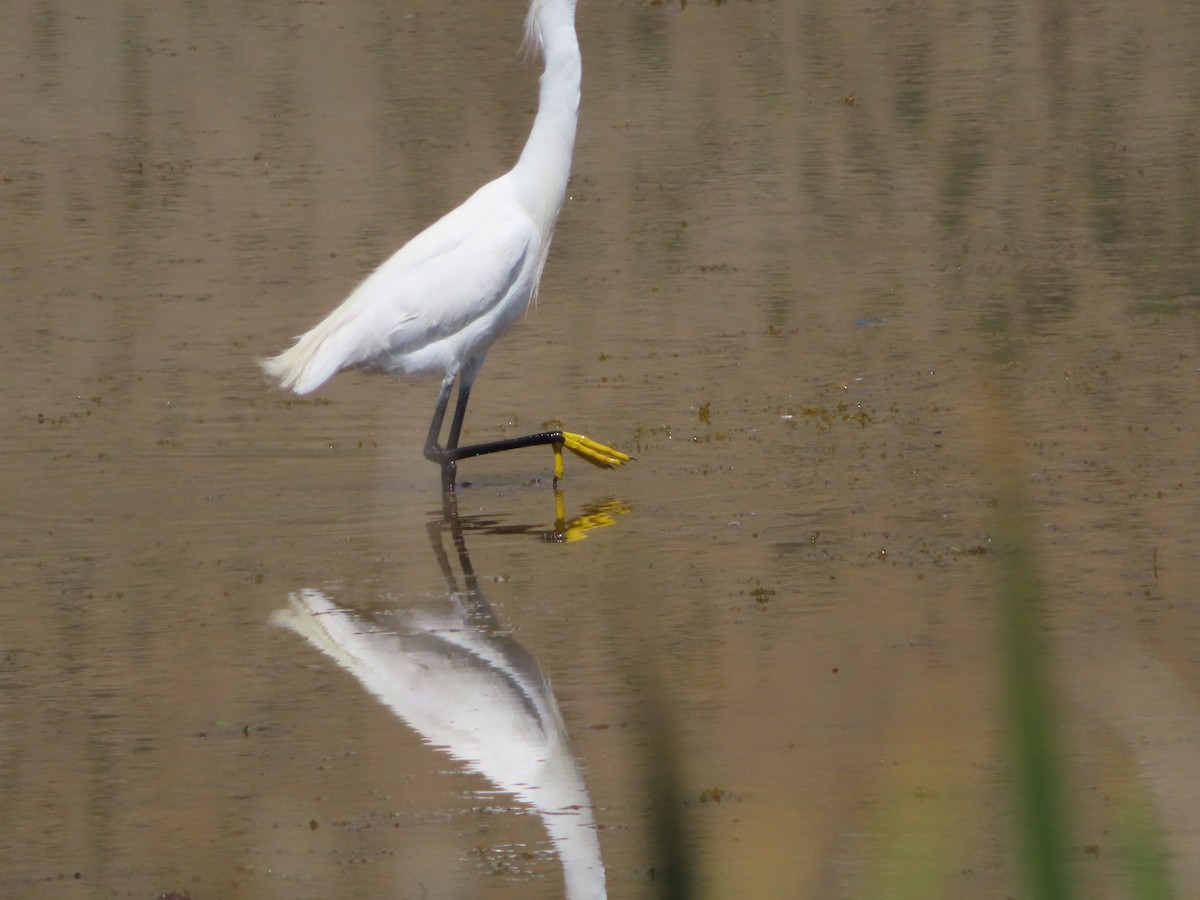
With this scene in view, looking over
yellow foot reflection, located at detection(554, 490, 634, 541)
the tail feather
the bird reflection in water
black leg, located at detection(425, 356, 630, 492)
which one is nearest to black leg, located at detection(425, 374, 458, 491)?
black leg, located at detection(425, 356, 630, 492)

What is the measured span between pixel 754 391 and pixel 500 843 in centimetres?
562

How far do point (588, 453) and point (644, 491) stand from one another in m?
0.27

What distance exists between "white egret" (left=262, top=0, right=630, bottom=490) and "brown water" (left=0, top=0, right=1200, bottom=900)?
49cm

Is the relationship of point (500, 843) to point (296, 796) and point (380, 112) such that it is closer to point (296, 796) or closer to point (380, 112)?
point (296, 796)

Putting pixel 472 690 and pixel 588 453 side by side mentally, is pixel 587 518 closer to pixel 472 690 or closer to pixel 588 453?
pixel 588 453

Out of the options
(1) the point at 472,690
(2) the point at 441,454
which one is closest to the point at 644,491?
(2) the point at 441,454

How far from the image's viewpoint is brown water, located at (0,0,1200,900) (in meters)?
5.18

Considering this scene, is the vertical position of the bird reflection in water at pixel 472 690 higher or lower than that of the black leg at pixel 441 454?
lower

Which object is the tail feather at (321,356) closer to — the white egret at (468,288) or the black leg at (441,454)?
the white egret at (468,288)

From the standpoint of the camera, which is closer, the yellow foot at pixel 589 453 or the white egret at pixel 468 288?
the yellow foot at pixel 589 453

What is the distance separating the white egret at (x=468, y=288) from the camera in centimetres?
890

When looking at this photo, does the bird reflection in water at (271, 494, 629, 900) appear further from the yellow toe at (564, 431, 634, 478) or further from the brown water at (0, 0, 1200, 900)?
the yellow toe at (564, 431, 634, 478)

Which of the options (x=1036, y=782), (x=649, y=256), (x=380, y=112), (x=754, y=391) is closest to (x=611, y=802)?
(x=1036, y=782)

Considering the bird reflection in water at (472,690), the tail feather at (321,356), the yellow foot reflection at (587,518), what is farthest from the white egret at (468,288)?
the bird reflection in water at (472,690)
